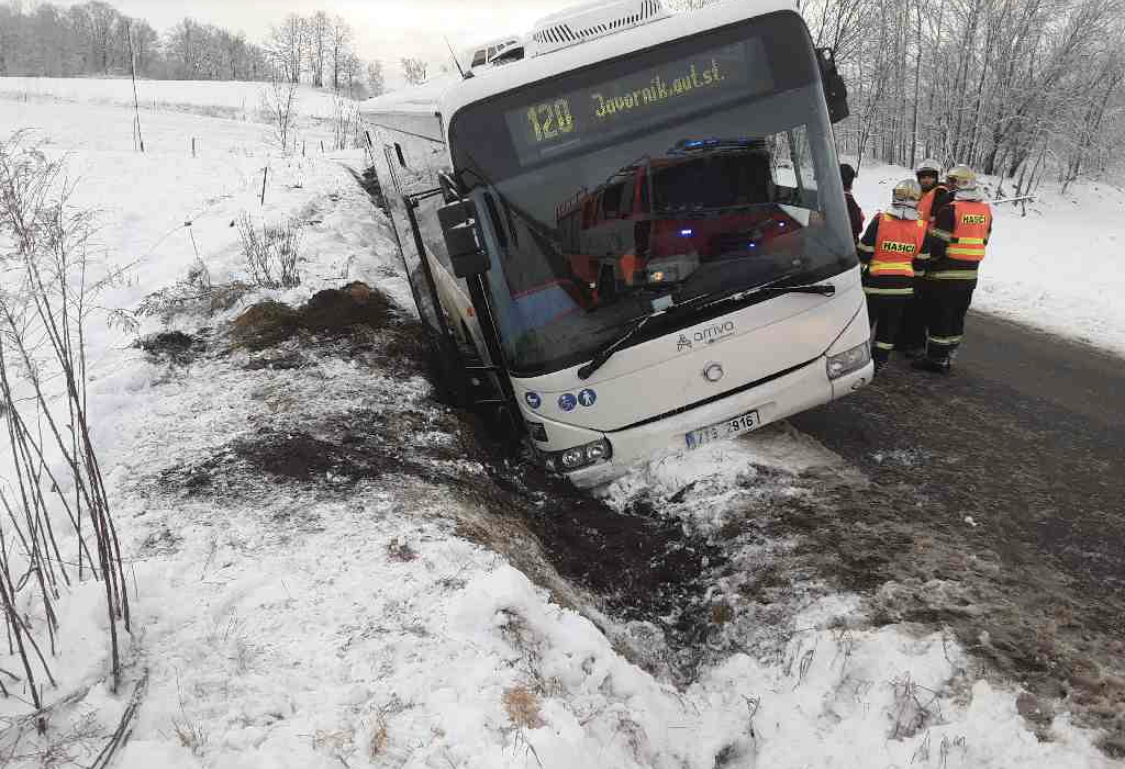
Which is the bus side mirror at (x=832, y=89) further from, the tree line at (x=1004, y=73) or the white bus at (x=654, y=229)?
the tree line at (x=1004, y=73)

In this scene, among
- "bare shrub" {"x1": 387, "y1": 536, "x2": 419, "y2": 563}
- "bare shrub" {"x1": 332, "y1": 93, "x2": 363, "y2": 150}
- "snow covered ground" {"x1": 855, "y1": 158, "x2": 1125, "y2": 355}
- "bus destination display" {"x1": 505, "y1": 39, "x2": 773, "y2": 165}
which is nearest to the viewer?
"bare shrub" {"x1": 387, "y1": 536, "x2": 419, "y2": 563}

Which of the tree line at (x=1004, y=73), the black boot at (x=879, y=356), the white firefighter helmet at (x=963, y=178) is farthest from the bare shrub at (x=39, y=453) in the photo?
the tree line at (x=1004, y=73)

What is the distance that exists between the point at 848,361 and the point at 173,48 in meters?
126

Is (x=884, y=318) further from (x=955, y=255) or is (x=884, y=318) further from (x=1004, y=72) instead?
(x=1004, y=72)

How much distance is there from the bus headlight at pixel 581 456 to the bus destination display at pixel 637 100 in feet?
6.03

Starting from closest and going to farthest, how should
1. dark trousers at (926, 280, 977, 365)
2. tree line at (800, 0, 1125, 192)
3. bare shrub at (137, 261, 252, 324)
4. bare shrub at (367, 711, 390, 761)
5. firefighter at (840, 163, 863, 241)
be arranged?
bare shrub at (367, 711, 390, 761) < firefighter at (840, 163, 863, 241) < dark trousers at (926, 280, 977, 365) < bare shrub at (137, 261, 252, 324) < tree line at (800, 0, 1125, 192)

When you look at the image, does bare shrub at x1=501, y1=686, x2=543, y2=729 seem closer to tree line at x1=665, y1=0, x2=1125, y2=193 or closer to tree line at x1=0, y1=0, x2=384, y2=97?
tree line at x1=665, y1=0, x2=1125, y2=193

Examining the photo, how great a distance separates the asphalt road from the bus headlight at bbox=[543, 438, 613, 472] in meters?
1.47

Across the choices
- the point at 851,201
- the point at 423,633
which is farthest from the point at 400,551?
the point at 851,201

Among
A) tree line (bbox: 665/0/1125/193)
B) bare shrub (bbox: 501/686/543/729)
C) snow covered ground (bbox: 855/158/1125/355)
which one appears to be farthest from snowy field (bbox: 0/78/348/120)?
bare shrub (bbox: 501/686/543/729)

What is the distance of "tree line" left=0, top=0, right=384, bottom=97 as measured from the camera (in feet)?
300

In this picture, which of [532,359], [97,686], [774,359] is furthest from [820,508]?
[97,686]

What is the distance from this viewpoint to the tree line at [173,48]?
300ft

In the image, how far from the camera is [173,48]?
105125 mm
